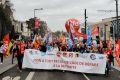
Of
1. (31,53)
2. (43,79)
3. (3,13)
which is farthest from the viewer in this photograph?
(3,13)

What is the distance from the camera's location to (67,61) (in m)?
19.8

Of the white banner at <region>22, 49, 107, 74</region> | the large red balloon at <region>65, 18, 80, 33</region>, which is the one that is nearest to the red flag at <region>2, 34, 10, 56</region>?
the large red balloon at <region>65, 18, 80, 33</region>

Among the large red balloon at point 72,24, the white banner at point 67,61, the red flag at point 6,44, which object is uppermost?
the large red balloon at point 72,24

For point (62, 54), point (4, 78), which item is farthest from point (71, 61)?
point (4, 78)

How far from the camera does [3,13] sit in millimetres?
69688

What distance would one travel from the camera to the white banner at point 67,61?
62.7 ft

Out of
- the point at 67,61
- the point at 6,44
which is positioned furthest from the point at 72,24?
the point at 67,61

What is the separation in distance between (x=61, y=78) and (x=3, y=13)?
5490 cm

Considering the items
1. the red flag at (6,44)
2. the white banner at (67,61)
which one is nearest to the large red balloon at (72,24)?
the red flag at (6,44)

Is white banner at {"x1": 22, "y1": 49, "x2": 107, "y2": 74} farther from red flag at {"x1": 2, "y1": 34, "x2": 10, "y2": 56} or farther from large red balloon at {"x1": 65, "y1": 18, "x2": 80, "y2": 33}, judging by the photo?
red flag at {"x1": 2, "y1": 34, "x2": 10, "y2": 56}

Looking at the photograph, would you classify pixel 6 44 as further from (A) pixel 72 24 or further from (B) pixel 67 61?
(B) pixel 67 61

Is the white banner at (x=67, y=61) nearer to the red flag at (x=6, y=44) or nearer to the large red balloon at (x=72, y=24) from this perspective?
the large red balloon at (x=72, y=24)

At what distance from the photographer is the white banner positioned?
62.7 ft

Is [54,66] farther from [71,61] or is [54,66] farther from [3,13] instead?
[3,13]
